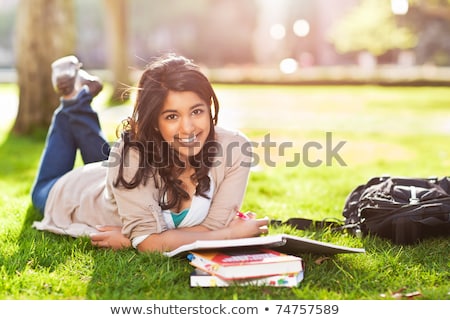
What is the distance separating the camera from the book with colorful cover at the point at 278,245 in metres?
3.01

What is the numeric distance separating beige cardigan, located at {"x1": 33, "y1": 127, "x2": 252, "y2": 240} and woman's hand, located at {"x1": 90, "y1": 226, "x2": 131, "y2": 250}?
0.07m

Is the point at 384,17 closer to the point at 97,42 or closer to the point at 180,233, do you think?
the point at 180,233

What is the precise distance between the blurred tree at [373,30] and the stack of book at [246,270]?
62.8 ft

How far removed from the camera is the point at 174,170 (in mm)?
3445

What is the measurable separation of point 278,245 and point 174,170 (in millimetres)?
694

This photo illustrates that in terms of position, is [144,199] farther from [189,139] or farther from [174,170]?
[189,139]

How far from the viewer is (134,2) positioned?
1672 inches

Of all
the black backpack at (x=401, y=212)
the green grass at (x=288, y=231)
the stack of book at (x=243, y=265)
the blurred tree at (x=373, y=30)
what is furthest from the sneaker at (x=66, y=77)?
the blurred tree at (x=373, y=30)

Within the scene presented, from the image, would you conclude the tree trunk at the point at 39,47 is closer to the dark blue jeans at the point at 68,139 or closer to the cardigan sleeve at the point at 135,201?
the dark blue jeans at the point at 68,139

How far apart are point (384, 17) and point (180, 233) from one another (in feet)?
64.1

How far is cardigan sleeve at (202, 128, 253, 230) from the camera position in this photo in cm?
346

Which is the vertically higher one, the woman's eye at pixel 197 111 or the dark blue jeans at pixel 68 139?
the woman's eye at pixel 197 111

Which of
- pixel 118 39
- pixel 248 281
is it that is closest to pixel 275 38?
pixel 118 39

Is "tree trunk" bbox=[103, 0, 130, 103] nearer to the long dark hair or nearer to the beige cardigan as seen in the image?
the beige cardigan
